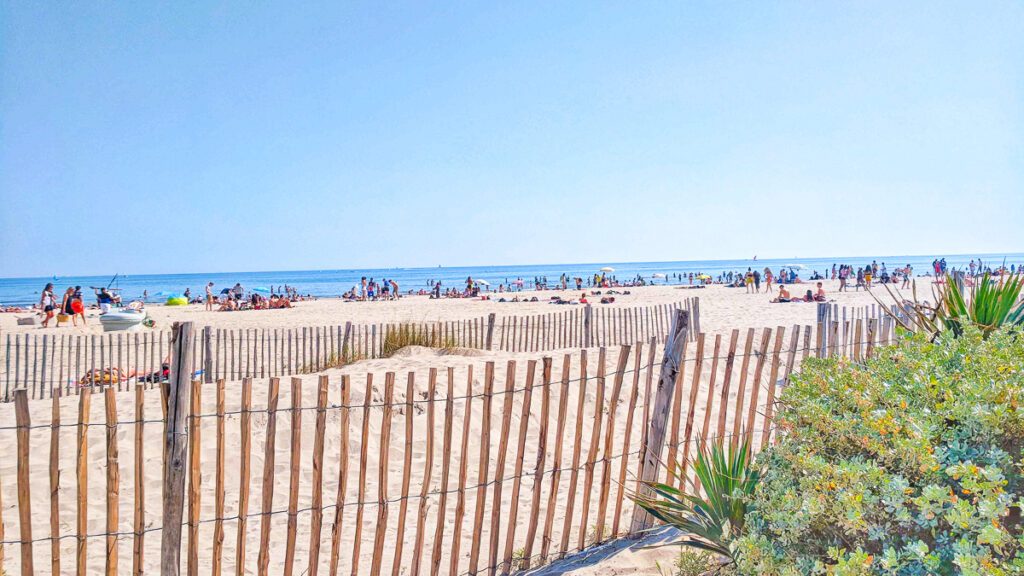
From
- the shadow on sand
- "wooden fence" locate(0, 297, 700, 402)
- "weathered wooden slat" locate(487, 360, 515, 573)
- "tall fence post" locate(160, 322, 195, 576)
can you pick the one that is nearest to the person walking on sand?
"wooden fence" locate(0, 297, 700, 402)

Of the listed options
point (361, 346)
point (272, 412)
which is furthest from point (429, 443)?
point (361, 346)

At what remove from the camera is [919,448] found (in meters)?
1.73

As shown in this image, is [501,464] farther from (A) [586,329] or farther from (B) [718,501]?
(A) [586,329]

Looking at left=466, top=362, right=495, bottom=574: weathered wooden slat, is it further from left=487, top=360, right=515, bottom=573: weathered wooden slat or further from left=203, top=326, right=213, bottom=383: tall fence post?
left=203, top=326, right=213, bottom=383: tall fence post

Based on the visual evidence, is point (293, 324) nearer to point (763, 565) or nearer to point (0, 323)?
point (0, 323)

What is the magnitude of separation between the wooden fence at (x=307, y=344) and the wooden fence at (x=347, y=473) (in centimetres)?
276

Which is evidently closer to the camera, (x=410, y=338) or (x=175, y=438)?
(x=175, y=438)

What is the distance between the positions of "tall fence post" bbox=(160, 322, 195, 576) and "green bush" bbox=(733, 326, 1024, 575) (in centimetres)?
242

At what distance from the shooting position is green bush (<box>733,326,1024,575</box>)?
62.1 inches

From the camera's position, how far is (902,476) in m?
1.87

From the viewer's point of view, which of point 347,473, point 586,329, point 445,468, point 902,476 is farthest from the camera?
point 586,329

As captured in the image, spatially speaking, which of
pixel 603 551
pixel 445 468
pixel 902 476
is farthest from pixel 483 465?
pixel 902 476

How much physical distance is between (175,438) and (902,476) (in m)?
2.89

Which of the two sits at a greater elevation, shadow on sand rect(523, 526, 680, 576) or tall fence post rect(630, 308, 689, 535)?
tall fence post rect(630, 308, 689, 535)
